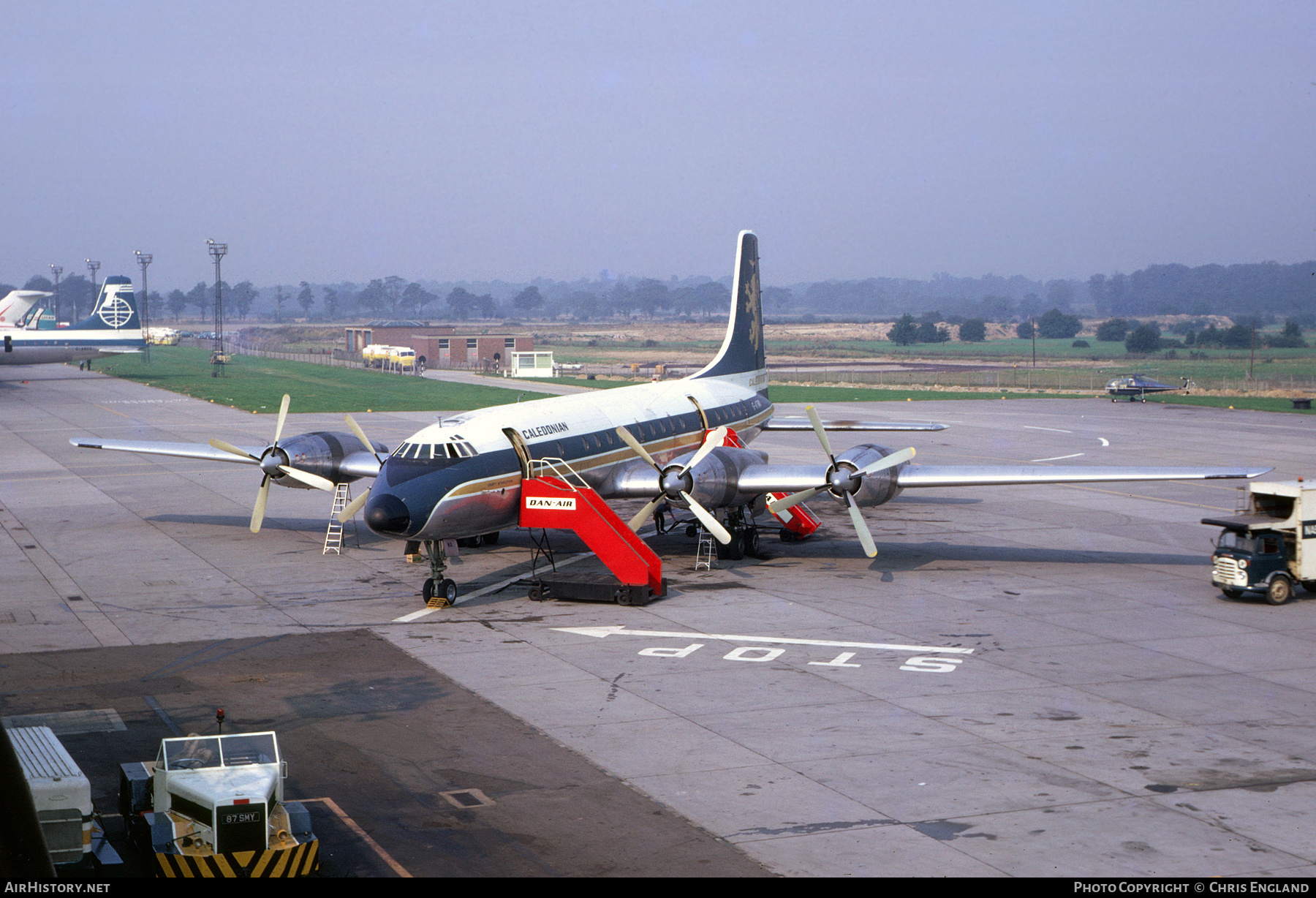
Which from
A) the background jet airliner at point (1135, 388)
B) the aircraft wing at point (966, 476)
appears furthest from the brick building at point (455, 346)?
the aircraft wing at point (966, 476)

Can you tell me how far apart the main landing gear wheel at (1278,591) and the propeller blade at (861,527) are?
376 inches

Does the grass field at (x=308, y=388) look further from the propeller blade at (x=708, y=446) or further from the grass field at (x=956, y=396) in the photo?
the propeller blade at (x=708, y=446)

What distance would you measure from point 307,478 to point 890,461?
1683 cm

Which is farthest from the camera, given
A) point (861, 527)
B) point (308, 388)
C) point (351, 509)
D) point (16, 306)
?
point (16, 306)

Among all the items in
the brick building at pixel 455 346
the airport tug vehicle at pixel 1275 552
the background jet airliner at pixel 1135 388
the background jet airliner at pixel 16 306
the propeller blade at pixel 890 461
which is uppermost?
the background jet airliner at pixel 16 306

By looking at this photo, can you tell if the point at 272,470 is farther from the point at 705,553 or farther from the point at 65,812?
the point at 65,812

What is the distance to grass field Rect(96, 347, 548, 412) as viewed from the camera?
89062 mm

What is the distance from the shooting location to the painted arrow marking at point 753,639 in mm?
24828

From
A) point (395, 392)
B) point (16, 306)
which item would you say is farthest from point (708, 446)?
point (16, 306)

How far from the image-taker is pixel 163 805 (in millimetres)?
14172

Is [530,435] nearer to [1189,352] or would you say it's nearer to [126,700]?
[126,700]

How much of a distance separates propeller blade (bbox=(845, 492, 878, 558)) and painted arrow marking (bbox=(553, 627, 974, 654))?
4242 millimetres

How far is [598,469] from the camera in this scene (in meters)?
→ 33.3

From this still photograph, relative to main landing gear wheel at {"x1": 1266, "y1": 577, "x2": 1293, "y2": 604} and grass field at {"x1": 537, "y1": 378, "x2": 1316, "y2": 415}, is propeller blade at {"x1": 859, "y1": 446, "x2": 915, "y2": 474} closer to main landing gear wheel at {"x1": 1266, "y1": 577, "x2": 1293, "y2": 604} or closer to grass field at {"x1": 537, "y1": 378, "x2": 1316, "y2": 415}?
main landing gear wheel at {"x1": 1266, "y1": 577, "x2": 1293, "y2": 604}
